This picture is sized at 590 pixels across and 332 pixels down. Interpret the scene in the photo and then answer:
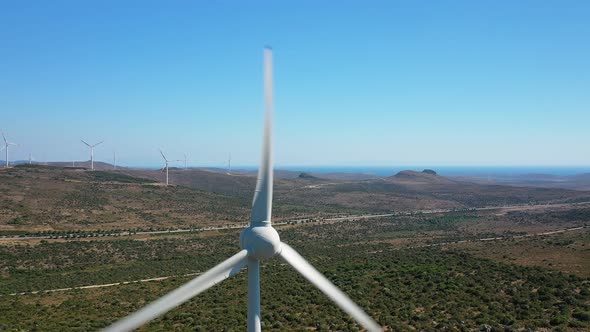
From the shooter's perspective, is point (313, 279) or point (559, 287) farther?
point (559, 287)

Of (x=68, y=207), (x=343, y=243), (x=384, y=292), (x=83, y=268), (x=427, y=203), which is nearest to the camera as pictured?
(x=384, y=292)

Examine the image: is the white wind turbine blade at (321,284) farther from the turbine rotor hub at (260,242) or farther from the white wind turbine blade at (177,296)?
the white wind turbine blade at (177,296)

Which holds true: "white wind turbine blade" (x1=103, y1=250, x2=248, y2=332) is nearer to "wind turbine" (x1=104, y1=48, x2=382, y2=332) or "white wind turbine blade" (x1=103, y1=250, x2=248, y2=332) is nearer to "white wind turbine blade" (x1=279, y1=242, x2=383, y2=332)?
"wind turbine" (x1=104, y1=48, x2=382, y2=332)

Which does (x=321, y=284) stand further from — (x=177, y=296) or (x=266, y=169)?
(x=177, y=296)

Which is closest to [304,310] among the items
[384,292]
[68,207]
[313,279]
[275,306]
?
[275,306]

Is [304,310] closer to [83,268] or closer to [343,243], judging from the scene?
[83,268]
